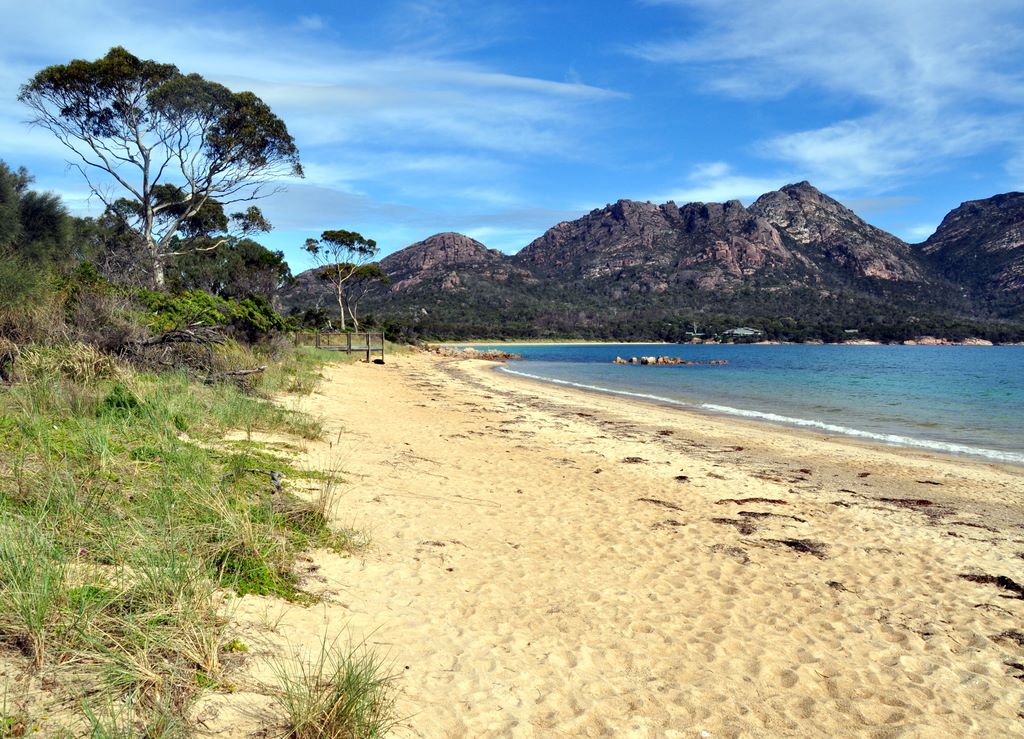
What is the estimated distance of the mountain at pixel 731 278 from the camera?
108m

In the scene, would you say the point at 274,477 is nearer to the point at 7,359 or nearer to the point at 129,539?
the point at 129,539

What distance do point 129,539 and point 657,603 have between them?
3.74m

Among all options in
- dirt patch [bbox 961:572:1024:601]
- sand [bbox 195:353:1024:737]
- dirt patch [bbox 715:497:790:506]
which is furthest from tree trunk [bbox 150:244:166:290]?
dirt patch [bbox 961:572:1024:601]

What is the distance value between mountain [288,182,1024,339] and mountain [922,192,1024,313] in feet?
1.04

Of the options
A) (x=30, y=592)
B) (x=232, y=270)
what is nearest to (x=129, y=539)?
(x=30, y=592)

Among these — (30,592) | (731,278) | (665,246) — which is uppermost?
(665,246)

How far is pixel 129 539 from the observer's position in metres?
3.72

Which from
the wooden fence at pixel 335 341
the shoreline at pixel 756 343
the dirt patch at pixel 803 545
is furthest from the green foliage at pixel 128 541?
the shoreline at pixel 756 343

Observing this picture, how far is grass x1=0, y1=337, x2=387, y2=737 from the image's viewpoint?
2648 millimetres

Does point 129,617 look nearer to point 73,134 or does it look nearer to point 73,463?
point 73,463

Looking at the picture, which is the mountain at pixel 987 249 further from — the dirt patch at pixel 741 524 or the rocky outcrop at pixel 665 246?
the dirt patch at pixel 741 524

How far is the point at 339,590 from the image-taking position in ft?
14.0

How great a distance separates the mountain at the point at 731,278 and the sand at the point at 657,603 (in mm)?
76470

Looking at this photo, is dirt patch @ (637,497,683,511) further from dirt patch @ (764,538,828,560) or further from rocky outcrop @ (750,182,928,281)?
rocky outcrop @ (750,182,928,281)
